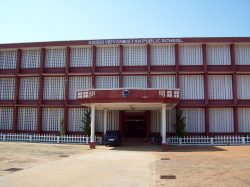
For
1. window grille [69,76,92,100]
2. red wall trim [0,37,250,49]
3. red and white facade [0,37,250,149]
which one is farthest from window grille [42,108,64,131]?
red wall trim [0,37,250,49]

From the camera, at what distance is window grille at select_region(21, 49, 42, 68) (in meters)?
29.6

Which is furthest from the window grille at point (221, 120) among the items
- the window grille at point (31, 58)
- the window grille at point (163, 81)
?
the window grille at point (31, 58)

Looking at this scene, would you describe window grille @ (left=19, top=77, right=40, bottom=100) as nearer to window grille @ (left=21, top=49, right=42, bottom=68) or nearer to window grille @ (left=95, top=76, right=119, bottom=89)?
window grille @ (left=21, top=49, right=42, bottom=68)

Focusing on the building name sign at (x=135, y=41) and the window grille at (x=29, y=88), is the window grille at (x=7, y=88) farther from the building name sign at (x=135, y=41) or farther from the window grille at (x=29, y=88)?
the building name sign at (x=135, y=41)

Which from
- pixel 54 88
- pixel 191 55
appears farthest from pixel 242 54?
pixel 54 88

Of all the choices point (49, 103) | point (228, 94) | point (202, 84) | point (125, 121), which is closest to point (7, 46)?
point (49, 103)

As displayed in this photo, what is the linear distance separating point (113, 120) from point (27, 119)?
998cm

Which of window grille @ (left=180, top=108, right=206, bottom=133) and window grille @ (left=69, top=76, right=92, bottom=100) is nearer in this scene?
window grille @ (left=180, top=108, right=206, bottom=133)

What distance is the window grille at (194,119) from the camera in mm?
27078

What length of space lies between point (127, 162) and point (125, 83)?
1513cm

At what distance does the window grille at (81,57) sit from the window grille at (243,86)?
1649cm

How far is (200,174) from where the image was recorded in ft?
34.9

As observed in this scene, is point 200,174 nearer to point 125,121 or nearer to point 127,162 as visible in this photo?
point 127,162

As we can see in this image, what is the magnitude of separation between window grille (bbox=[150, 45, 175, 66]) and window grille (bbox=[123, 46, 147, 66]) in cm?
100
